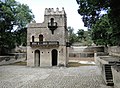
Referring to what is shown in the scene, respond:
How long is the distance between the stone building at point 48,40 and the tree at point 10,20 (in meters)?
7.37

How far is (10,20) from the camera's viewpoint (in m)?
36.2

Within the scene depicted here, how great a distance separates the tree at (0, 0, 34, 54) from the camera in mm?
34688

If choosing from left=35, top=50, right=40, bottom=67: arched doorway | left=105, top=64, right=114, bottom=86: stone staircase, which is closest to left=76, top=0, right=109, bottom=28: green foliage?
left=105, top=64, right=114, bottom=86: stone staircase

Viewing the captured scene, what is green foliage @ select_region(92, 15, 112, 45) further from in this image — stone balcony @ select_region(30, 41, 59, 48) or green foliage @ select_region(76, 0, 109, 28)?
stone balcony @ select_region(30, 41, 59, 48)

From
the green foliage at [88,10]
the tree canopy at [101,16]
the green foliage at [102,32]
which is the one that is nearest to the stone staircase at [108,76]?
the tree canopy at [101,16]

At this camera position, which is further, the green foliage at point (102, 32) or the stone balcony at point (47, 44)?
the stone balcony at point (47, 44)

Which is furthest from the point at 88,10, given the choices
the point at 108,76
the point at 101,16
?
the point at 108,76

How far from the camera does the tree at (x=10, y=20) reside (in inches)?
1366

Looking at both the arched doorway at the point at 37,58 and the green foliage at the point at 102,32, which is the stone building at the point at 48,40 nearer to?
the arched doorway at the point at 37,58

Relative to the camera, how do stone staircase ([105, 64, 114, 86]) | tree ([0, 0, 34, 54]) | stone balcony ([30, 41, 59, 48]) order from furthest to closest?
tree ([0, 0, 34, 54])
stone balcony ([30, 41, 59, 48])
stone staircase ([105, 64, 114, 86])

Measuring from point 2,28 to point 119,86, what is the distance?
98.2ft

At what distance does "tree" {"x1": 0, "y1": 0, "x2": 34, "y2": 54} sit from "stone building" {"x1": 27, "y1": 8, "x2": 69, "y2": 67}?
24.2 ft

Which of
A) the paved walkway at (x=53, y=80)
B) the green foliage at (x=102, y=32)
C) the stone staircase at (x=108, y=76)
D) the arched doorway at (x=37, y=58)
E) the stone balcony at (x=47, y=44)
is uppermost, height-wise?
the green foliage at (x=102, y=32)

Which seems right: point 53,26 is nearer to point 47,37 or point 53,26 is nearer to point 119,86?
point 47,37
